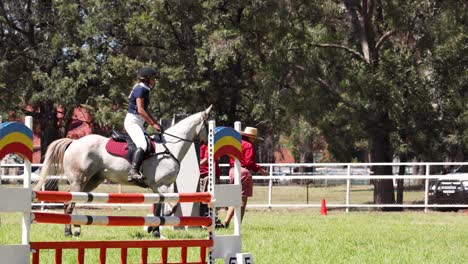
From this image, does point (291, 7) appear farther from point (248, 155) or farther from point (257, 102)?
point (248, 155)

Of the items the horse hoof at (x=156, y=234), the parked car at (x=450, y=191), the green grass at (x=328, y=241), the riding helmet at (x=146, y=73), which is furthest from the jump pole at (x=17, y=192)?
the parked car at (x=450, y=191)

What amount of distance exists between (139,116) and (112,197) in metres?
6.80

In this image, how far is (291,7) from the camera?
3102 centimetres

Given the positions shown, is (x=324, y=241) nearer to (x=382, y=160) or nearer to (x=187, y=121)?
(x=187, y=121)

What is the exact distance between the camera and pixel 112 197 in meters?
8.31

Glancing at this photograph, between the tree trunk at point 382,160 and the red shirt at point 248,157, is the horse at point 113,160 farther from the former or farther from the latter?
the tree trunk at point 382,160

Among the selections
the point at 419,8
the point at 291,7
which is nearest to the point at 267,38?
the point at 291,7

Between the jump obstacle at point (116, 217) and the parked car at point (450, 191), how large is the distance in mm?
19189

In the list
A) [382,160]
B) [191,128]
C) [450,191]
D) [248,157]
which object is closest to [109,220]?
[191,128]

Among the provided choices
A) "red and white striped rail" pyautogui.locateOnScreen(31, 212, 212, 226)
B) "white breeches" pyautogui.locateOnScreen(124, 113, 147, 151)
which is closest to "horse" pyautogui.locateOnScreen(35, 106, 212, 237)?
"white breeches" pyautogui.locateOnScreen(124, 113, 147, 151)

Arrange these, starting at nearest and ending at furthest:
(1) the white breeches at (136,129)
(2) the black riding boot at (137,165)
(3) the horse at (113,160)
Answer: (1) the white breeches at (136,129) < (2) the black riding boot at (137,165) < (3) the horse at (113,160)

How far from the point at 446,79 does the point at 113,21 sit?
45.9ft

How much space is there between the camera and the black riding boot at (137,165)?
15.2m

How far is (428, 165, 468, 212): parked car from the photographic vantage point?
28281 millimetres
